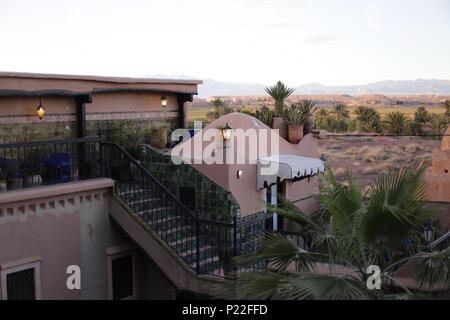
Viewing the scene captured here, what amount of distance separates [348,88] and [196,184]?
445 ft

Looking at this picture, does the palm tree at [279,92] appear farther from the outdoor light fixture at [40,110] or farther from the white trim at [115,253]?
the white trim at [115,253]

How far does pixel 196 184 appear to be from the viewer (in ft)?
36.9

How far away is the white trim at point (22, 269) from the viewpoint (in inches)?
343

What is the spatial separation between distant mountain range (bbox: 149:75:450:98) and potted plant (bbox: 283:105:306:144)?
107m

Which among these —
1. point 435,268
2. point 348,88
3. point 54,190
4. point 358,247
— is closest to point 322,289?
point 358,247

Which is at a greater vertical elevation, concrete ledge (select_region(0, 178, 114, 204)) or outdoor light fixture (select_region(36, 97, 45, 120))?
outdoor light fixture (select_region(36, 97, 45, 120))

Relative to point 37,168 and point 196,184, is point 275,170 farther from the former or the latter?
point 37,168

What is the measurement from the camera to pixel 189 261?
955 centimetres

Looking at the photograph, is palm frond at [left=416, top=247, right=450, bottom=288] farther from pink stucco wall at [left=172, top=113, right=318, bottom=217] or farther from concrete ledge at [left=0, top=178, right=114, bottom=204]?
concrete ledge at [left=0, top=178, right=114, bottom=204]

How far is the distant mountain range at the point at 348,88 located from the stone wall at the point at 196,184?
110138mm

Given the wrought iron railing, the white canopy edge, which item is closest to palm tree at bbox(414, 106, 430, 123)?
the white canopy edge

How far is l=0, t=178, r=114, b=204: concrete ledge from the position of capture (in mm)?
8680
